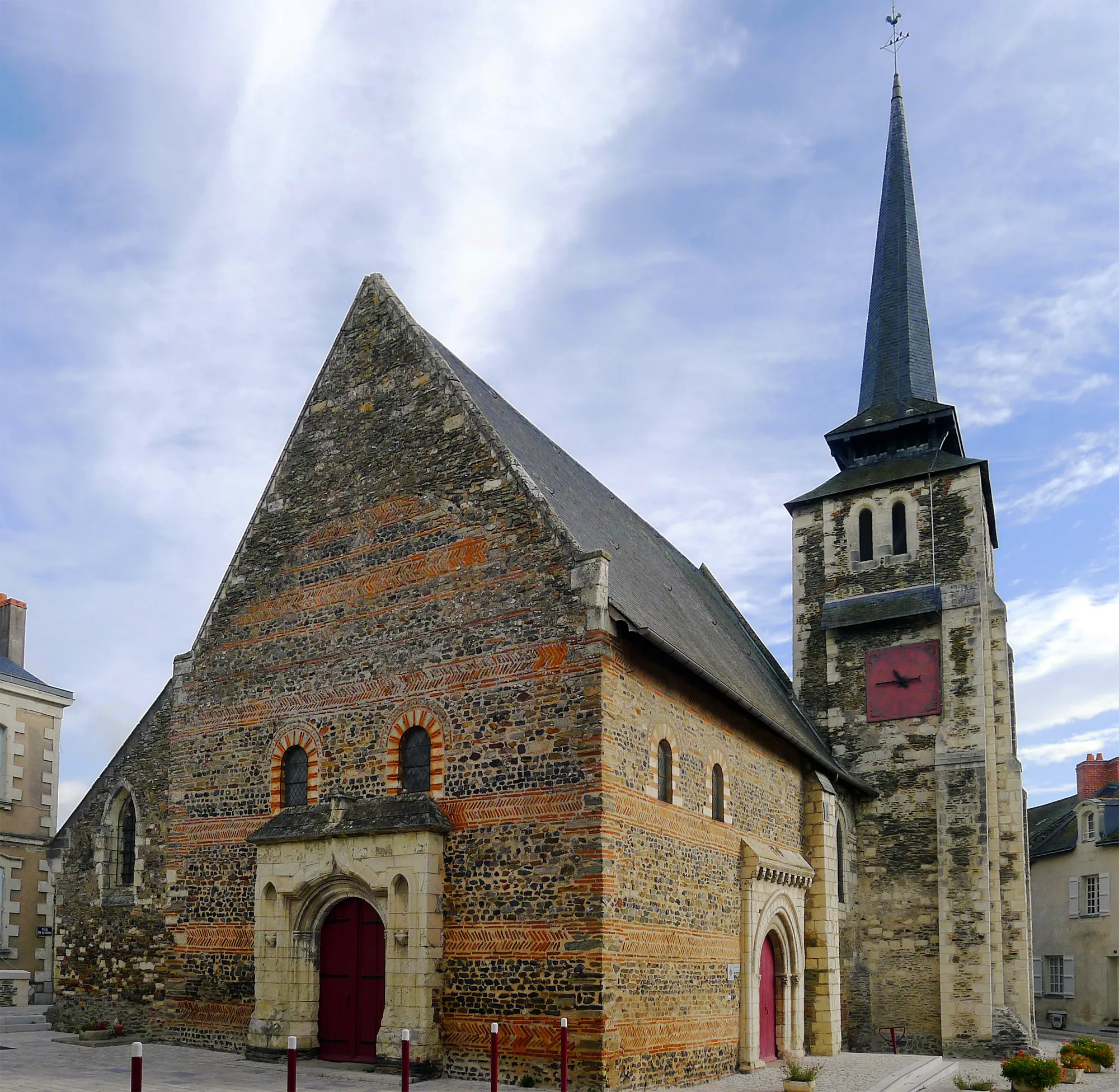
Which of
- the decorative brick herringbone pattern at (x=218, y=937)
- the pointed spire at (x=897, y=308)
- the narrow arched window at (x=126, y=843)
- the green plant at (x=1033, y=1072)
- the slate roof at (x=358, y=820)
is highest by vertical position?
the pointed spire at (x=897, y=308)

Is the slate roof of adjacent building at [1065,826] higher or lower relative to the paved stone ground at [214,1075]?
higher

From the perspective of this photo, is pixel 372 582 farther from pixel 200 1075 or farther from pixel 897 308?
pixel 897 308

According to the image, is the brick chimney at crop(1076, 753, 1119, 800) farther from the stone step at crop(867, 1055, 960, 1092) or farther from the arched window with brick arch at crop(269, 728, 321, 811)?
the arched window with brick arch at crop(269, 728, 321, 811)

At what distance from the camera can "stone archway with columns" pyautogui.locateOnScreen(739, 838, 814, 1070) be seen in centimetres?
1608

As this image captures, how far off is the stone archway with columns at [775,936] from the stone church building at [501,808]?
0.05 m

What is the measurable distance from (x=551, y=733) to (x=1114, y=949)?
2586 centimetres

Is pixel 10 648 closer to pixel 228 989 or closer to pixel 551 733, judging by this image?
pixel 228 989

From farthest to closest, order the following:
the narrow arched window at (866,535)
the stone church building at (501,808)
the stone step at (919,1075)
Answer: the narrow arched window at (866,535)
the stone step at (919,1075)
the stone church building at (501,808)

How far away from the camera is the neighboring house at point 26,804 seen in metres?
24.8

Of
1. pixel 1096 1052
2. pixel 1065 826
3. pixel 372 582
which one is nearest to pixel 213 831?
pixel 372 582

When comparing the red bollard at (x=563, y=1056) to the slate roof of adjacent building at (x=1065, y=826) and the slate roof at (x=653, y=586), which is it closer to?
the slate roof at (x=653, y=586)

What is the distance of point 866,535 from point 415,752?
14.1m

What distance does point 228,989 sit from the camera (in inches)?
610

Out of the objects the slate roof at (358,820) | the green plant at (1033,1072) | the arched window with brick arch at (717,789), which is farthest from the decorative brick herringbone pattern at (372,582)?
the green plant at (1033,1072)
